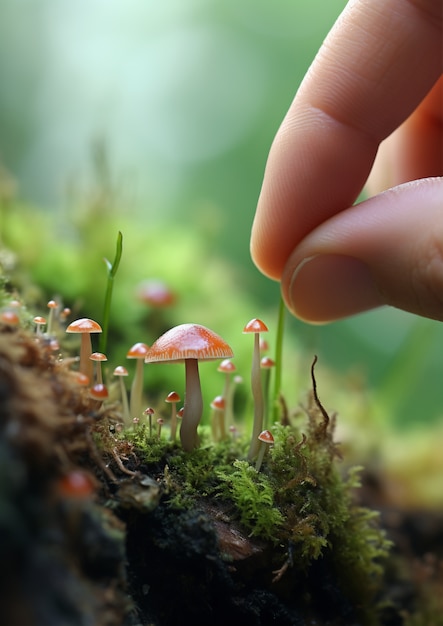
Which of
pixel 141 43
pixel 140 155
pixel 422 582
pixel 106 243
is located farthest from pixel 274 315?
pixel 141 43

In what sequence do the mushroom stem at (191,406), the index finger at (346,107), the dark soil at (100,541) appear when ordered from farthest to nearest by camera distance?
the index finger at (346,107)
the mushroom stem at (191,406)
the dark soil at (100,541)

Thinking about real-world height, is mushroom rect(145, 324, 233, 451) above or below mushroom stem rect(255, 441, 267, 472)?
above

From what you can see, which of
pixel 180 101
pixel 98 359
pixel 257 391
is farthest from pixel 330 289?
pixel 180 101

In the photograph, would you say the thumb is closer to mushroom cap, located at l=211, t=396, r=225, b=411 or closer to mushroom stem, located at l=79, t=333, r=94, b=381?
mushroom cap, located at l=211, t=396, r=225, b=411

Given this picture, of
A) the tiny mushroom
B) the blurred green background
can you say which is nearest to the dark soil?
the tiny mushroom

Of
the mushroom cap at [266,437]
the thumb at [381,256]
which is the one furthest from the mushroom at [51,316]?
the thumb at [381,256]

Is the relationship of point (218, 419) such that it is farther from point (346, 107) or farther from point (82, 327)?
point (346, 107)

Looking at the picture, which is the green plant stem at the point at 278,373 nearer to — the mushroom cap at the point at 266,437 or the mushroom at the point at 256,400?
the mushroom at the point at 256,400

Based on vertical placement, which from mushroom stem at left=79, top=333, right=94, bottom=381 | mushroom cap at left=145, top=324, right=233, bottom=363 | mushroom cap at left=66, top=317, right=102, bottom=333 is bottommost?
mushroom stem at left=79, top=333, right=94, bottom=381
